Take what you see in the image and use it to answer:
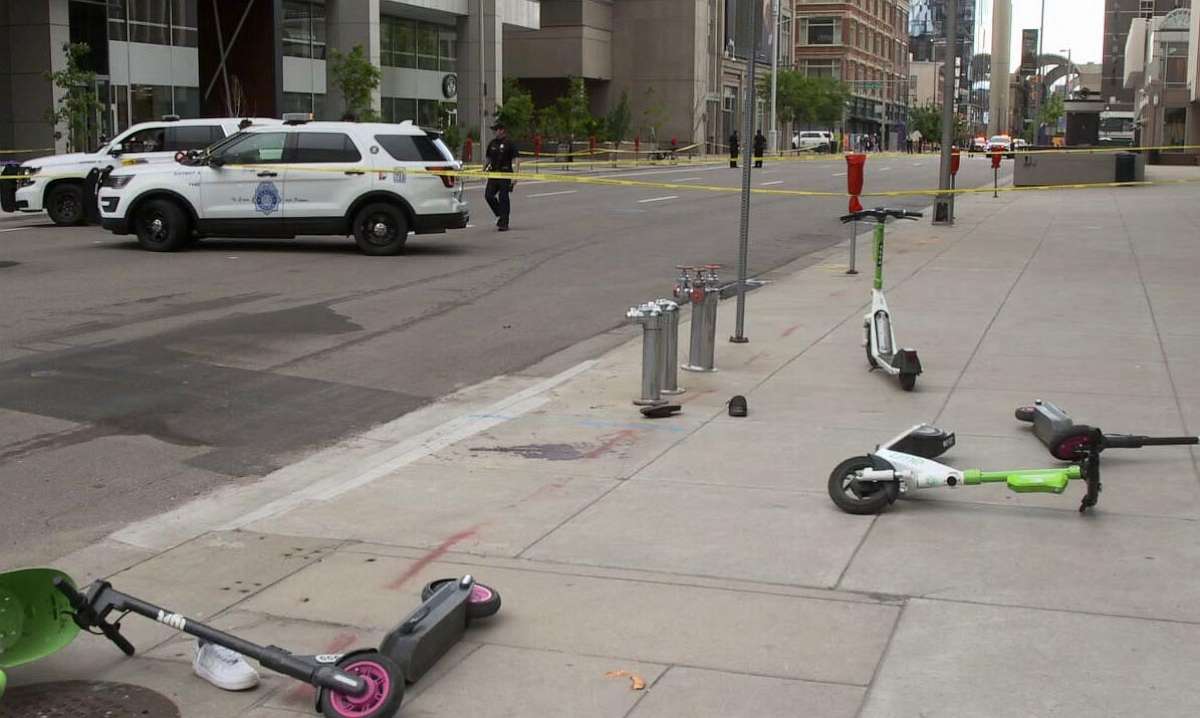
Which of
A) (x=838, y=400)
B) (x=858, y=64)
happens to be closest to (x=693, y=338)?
(x=838, y=400)

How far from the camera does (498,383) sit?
1064 cm

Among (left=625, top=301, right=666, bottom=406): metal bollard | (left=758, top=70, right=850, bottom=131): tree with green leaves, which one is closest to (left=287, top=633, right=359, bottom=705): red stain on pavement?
(left=625, top=301, right=666, bottom=406): metal bollard

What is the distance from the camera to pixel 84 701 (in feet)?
15.1

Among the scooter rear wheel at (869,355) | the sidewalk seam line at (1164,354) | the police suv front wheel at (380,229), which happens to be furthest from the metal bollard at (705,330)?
the police suv front wheel at (380,229)

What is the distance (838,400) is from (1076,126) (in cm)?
5326

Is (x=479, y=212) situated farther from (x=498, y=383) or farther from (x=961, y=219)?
(x=498, y=383)

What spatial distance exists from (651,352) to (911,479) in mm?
2755

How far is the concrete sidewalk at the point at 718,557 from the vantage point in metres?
4.62

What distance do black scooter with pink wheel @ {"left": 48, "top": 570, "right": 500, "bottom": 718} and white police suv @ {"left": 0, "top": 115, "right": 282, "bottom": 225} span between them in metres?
20.4

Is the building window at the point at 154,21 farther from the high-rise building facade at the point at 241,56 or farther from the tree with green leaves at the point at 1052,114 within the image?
the tree with green leaves at the point at 1052,114

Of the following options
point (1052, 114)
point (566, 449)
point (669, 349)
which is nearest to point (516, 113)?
point (669, 349)

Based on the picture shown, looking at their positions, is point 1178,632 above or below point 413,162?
below

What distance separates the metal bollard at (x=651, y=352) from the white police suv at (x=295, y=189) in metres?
11.2

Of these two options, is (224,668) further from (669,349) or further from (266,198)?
(266,198)
